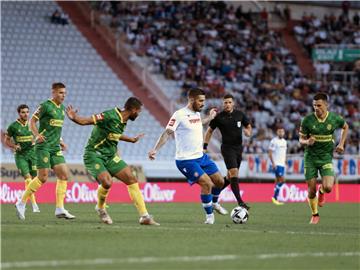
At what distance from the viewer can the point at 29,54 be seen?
135ft

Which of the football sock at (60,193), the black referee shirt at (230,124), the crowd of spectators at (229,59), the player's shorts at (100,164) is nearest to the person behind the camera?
the player's shorts at (100,164)

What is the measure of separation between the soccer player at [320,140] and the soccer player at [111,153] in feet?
12.0

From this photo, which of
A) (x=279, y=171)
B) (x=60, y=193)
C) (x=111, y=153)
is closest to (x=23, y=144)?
(x=60, y=193)

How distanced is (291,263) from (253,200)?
2354 cm

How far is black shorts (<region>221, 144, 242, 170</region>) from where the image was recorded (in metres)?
22.0

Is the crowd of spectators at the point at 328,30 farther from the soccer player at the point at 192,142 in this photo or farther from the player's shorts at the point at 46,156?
the soccer player at the point at 192,142

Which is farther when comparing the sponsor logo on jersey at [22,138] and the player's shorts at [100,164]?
the sponsor logo on jersey at [22,138]

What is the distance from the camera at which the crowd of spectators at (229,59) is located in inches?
1703

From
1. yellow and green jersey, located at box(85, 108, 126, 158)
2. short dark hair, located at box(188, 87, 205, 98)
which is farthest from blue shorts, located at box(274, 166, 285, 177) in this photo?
yellow and green jersey, located at box(85, 108, 126, 158)

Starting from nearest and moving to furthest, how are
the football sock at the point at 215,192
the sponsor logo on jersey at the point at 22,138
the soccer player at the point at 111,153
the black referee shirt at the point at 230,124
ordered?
the soccer player at the point at 111,153, the football sock at the point at 215,192, the black referee shirt at the point at 230,124, the sponsor logo on jersey at the point at 22,138

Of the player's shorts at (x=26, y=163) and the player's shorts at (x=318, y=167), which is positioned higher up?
the player's shorts at (x=318, y=167)

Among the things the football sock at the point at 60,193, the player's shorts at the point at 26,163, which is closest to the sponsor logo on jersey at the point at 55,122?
the football sock at the point at 60,193

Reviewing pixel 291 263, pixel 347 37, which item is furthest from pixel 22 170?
pixel 347 37

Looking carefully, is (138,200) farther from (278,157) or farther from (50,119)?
(278,157)
